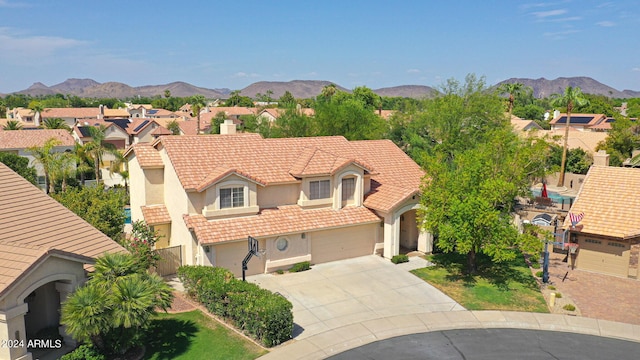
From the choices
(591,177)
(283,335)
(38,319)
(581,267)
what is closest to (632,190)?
(591,177)

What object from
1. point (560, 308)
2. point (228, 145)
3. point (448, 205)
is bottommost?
point (560, 308)

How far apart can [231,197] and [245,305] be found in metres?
9.02

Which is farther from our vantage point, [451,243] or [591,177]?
[591,177]

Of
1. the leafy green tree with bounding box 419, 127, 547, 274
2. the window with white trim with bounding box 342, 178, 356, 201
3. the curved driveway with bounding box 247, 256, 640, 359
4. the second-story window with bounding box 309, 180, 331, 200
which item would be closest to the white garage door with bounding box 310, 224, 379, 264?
the curved driveway with bounding box 247, 256, 640, 359

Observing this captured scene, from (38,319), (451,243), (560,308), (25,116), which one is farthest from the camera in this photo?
(25,116)

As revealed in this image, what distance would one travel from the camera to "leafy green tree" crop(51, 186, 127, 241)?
28594mm

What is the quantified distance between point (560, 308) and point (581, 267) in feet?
23.1

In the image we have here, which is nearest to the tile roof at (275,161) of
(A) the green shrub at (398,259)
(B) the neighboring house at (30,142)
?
(A) the green shrub at (398,259)

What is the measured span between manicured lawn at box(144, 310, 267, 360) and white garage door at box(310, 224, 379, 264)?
9675mm

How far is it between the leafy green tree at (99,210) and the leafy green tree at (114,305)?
34.7 ft

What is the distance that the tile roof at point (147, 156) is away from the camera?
1220 inches

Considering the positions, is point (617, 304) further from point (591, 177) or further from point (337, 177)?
point (337, 177)

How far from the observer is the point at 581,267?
3023cm

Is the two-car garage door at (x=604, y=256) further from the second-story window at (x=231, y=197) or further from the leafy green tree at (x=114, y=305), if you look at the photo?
the leafy green tree at (x=114, y=305)
